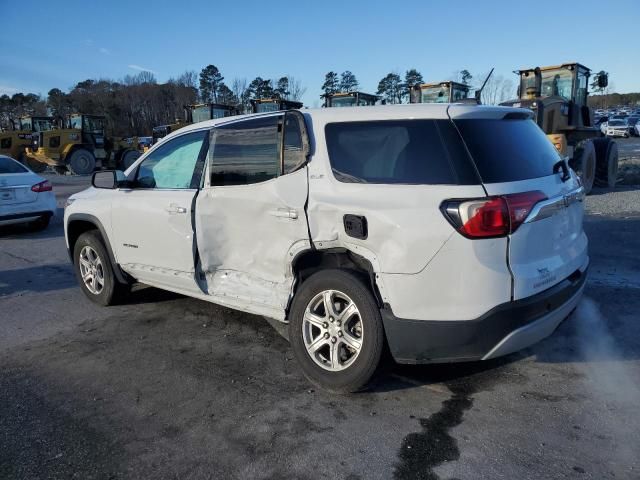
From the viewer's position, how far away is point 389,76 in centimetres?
5694

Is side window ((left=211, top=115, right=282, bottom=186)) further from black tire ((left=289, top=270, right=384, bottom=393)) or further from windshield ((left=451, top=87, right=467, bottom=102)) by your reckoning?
windshield ((left=451, top=87, right=467, bottom=102))

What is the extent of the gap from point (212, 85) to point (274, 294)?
7958cm

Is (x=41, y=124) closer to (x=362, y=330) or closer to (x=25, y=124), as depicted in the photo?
(x=25, y=124)

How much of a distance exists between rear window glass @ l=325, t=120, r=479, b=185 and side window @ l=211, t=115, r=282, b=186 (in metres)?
0.52

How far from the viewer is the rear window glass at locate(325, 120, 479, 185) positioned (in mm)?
2977

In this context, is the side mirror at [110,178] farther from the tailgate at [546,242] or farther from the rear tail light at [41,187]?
the rear tail light at [41,187]

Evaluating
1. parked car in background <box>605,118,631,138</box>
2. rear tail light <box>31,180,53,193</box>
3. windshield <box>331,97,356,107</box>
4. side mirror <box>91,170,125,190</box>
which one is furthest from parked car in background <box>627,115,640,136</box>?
side mirror <box>91,170,125,190</box>

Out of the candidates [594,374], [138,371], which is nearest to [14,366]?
[138,371]

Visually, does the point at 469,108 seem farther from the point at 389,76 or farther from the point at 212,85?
the point at 212,85

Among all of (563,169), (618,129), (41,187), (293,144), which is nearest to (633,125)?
(618,129)

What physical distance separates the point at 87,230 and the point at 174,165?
5.29 ft

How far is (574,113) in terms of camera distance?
43.6ft

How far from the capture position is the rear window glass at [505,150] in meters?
2.98

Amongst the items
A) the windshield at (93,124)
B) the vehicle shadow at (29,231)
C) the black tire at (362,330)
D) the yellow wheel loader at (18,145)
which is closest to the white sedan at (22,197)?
the vehicle shadow at (29,231)
